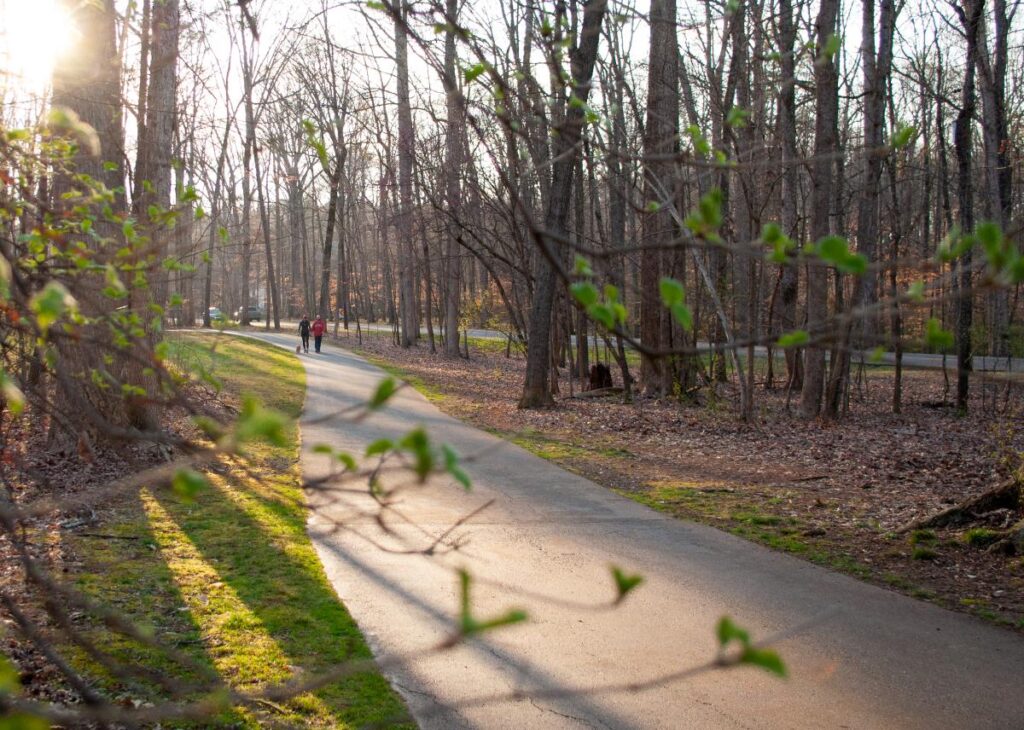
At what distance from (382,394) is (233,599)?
17.9 feet

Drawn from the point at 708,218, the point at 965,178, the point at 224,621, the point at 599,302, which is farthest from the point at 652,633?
the point at 965,178

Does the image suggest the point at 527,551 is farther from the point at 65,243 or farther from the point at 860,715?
the point at 65,243

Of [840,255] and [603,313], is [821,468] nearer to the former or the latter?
[603,313]

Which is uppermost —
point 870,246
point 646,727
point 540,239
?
point 870,246

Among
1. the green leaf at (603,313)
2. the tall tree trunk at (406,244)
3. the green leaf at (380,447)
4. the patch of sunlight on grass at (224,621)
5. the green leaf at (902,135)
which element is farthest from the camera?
the tall tree trunk at (406,244)

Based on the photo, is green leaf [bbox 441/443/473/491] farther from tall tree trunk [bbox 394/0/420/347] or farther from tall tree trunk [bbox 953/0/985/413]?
tall tree trunk [bbox 394/0/420/347]

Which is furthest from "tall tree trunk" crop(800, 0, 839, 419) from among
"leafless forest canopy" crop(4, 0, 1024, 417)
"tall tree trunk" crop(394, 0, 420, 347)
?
"tall tree trunk" crop(394, 0, 420, 347)

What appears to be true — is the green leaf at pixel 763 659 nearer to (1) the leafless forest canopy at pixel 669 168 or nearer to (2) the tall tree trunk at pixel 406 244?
(1) the leafless forest canopy at pixel 669 168

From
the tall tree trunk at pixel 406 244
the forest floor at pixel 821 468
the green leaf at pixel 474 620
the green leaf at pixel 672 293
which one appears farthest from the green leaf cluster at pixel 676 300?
the tall tree trunk at pixel 406 244

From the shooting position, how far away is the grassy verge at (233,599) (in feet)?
15.6

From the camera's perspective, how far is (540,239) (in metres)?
1.88

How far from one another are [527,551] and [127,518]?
4032mm

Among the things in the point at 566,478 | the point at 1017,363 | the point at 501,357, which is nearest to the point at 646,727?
the point at 566,478

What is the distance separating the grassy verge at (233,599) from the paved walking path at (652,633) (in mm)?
237
